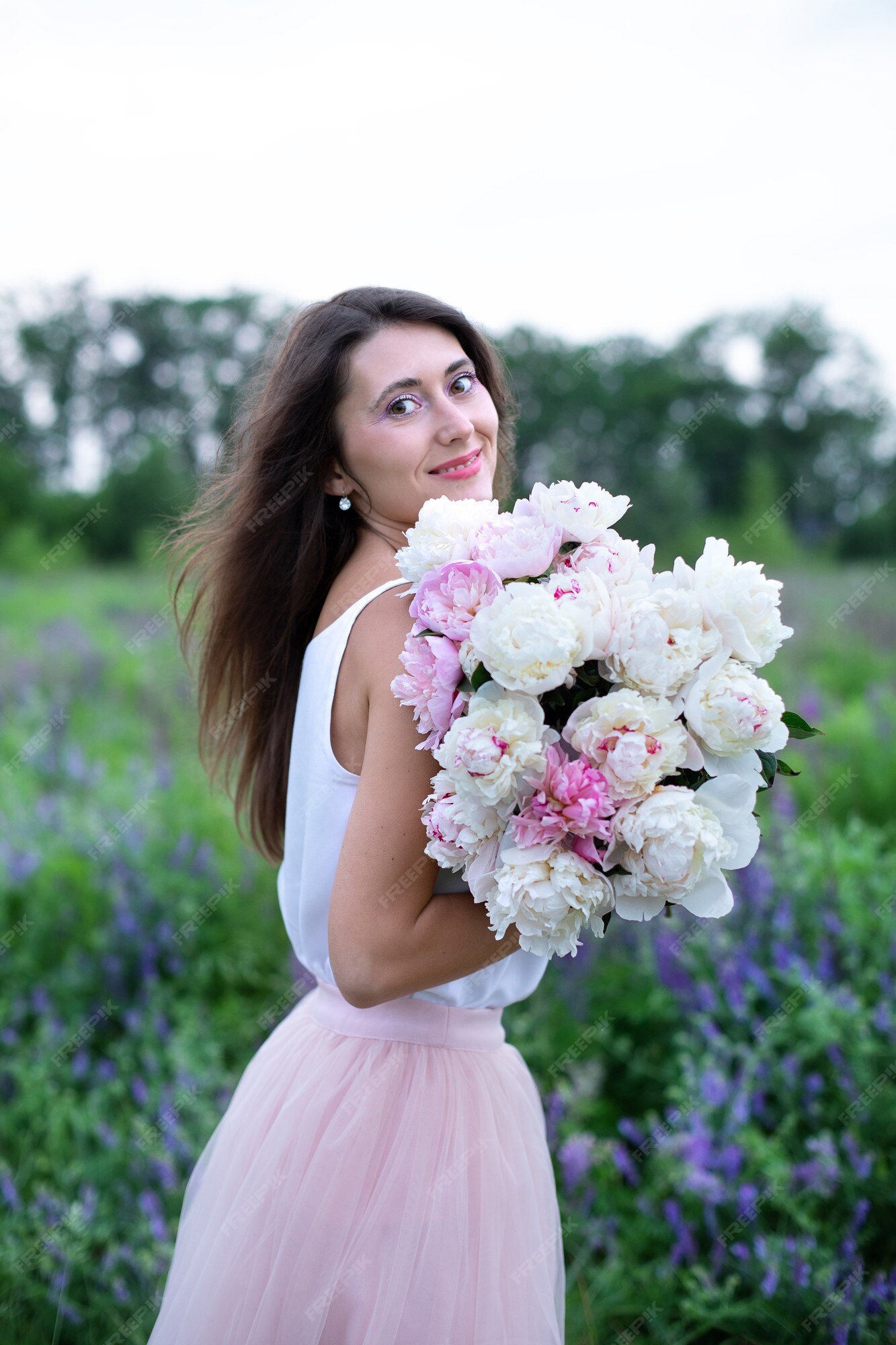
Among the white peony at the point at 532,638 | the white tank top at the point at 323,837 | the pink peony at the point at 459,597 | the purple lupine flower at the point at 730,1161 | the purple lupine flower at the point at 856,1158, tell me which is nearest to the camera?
the white peony at the point at 532,638

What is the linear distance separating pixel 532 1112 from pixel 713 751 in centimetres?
101

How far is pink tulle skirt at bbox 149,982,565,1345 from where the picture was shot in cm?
156

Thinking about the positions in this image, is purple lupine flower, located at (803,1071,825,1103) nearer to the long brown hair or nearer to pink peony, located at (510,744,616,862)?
the long brown hair

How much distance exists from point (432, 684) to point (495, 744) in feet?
0.56

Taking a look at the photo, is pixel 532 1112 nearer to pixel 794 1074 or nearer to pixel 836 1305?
pixel 836 1305

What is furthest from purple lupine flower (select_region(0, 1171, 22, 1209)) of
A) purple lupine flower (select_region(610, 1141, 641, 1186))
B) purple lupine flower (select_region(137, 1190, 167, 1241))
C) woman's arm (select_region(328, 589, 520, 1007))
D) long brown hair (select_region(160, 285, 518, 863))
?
woman's arm (select_region(328, 589, 520, 1007))

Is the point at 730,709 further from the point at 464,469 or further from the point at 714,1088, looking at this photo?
the point at 714,1088

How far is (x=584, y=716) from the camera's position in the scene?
127 centimetres

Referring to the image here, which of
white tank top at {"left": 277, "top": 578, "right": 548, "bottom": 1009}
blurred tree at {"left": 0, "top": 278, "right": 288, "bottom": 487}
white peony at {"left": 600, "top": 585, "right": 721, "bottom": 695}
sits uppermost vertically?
white peony at {"left": 600, "top": 585, "right": 721, "bottom": 695}

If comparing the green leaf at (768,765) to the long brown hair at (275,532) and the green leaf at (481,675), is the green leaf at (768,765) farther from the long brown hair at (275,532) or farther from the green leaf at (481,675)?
the long brown hair at (275,532)

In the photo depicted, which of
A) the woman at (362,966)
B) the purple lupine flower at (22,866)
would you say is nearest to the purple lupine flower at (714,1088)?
the woman at (362,966)

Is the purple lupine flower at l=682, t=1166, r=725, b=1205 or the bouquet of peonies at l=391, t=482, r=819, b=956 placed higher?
the bouquet of peonies at l=391, t=482, r=819, b=956

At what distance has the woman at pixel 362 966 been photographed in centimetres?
147

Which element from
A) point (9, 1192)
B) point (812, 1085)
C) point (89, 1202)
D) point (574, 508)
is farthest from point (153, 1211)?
point (574, 508)
